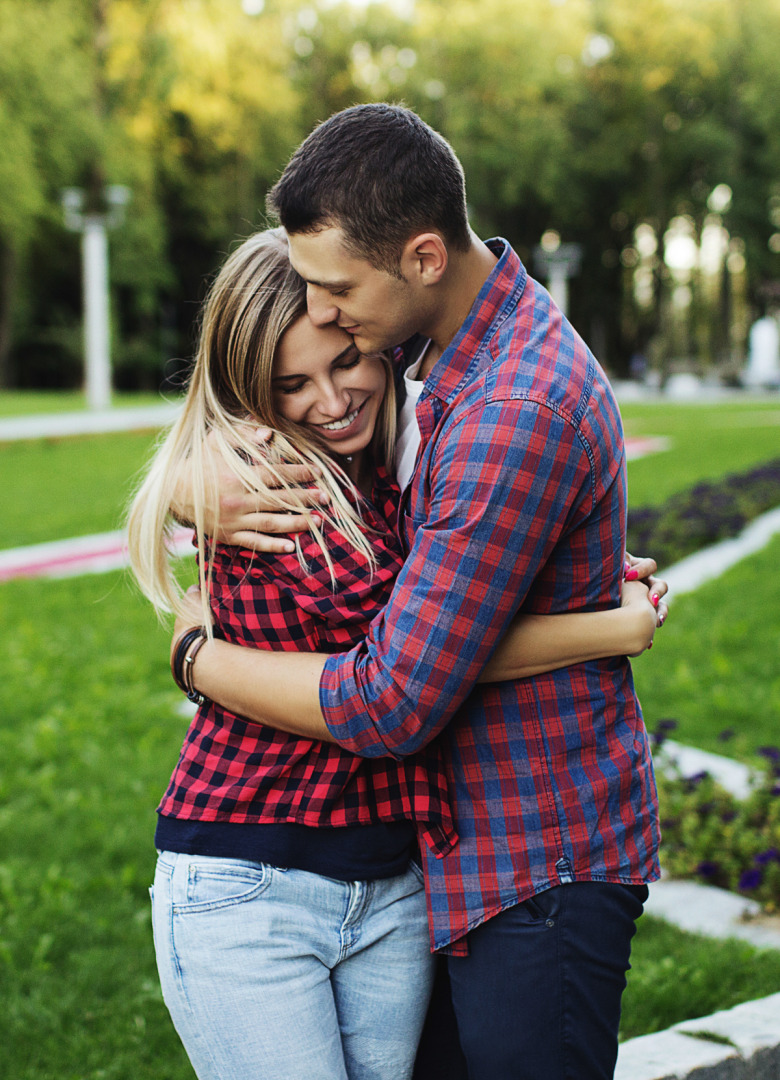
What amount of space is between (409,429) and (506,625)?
1.98ft

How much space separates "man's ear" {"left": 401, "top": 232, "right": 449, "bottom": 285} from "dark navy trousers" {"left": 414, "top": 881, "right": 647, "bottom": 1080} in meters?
1.00

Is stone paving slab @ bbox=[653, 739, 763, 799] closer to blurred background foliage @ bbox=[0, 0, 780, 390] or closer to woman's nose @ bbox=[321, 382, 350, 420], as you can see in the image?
woman's nose @ bbox=[321, 382, 350, 420]

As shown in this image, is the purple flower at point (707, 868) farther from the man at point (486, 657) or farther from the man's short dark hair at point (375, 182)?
the man's short dark hair at point (375, 182)

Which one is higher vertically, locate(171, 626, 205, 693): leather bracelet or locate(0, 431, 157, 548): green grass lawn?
locate(171, 626, 205, 693): leather bracelet

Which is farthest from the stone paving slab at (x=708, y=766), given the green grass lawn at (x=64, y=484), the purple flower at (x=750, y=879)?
the green grass lawn at (x=64, y=484)

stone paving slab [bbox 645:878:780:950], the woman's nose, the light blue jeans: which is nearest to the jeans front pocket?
the light blue jeans

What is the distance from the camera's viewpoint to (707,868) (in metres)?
3.94

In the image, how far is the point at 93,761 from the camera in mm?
5172

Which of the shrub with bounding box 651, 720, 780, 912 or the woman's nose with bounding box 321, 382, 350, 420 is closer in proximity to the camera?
the woman's nose with bounding box 321, 382, 350, 420

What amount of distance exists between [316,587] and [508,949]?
656mm

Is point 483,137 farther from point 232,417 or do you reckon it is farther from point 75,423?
point 232,417

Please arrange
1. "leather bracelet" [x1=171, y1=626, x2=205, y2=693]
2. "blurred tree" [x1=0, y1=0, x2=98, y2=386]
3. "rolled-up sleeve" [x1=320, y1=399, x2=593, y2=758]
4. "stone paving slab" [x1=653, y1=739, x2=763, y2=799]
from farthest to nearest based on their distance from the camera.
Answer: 1. "blurred tree" [x1=0, y1=0, x2=98, y2=386]
2. "stone paving slab" [x1=653, y1=739, x2=763, y2=799]
3. "leather bracelet" [x1=171, y1=626, x2=205, y2=693]
4. "rolled-up sleeve" [x1=320, y1=399, x2=593, y2=758]

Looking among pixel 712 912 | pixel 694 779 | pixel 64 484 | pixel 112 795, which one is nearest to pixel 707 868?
pixel 712 912

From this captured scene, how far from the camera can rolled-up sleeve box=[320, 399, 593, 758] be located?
158 cm
